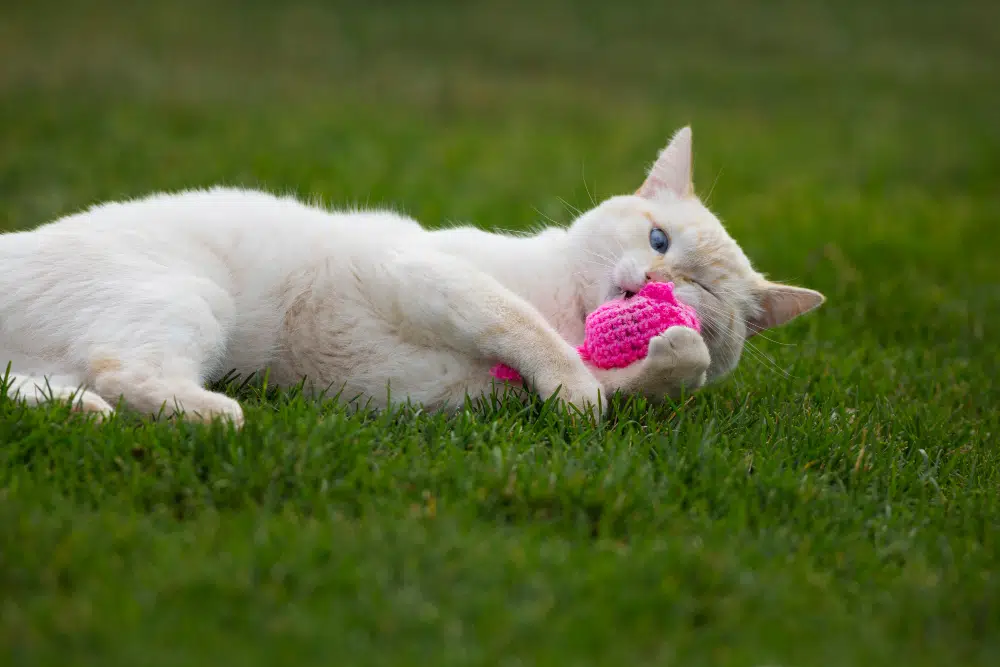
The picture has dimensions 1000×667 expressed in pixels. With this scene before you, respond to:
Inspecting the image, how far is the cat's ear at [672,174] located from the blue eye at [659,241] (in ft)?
0.95

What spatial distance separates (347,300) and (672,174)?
1.22 meters

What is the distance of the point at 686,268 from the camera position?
9.96 feet

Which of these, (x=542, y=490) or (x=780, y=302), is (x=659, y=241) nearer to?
(x=780, y=302)

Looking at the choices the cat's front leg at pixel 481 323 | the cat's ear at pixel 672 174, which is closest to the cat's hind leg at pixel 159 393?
the cat's front leg at pixel 481 323

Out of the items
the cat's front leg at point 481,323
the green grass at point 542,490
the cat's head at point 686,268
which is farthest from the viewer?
the cat's head at point 686,268

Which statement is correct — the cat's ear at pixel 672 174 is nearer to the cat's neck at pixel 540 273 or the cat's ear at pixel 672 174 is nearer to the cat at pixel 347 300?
the cat at pixel 347 300

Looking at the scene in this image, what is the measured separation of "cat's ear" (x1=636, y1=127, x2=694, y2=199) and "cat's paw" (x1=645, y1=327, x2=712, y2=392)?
0.82m

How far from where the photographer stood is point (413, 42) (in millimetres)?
11523

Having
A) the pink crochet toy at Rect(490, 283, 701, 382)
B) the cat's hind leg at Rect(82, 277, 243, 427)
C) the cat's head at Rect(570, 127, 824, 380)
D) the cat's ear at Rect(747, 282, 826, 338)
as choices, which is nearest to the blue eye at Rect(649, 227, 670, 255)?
the cat's head at Rect(570, 127, 824, 380)

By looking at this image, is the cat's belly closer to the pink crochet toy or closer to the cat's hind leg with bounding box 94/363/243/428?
the pink crochet toy

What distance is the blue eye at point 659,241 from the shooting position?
3102 millimetres

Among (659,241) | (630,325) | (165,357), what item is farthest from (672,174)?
(165,357)

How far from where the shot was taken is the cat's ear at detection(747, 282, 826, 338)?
3.19 meters

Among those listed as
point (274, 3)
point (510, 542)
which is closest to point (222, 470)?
point (510, 542)
